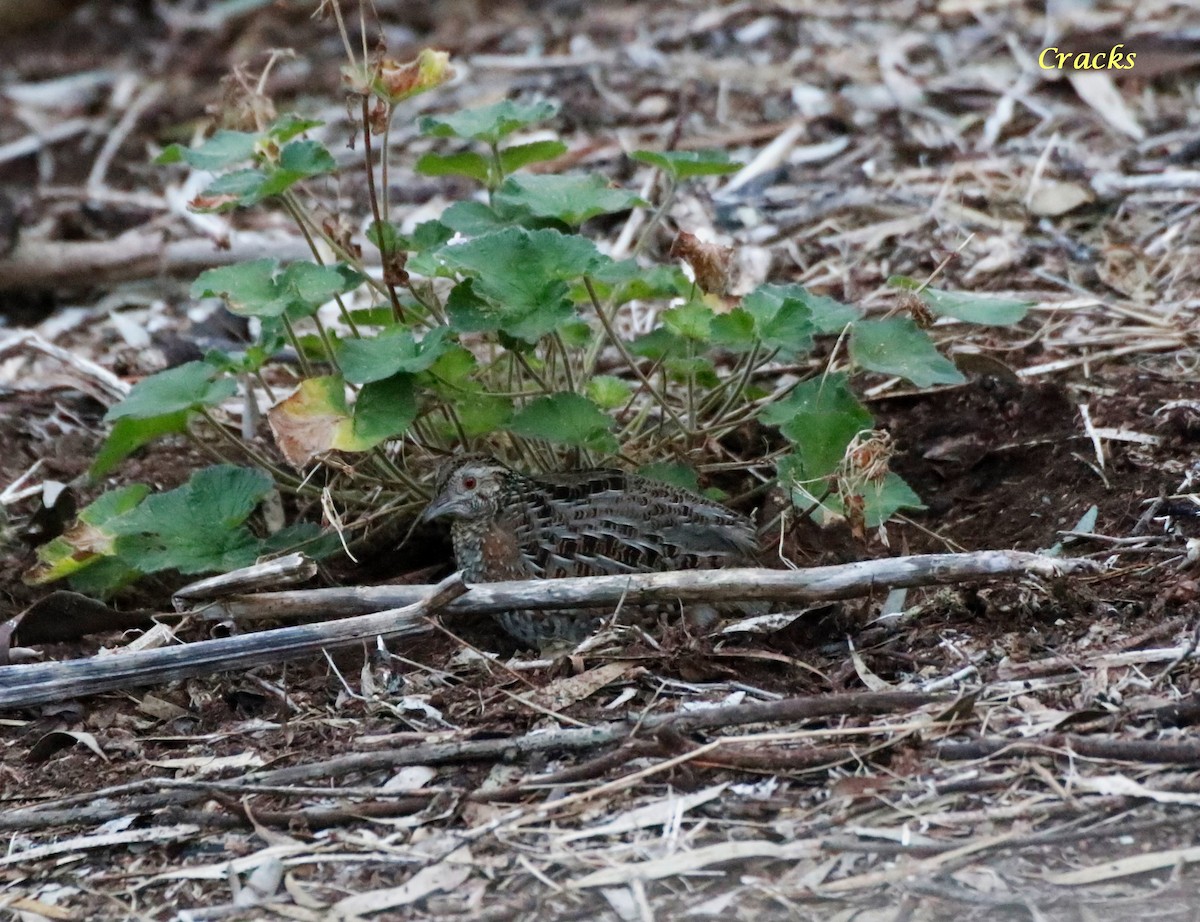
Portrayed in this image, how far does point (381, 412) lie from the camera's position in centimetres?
416

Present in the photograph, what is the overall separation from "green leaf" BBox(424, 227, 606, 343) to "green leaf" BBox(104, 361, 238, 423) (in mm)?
852

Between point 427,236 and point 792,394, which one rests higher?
point 427,236

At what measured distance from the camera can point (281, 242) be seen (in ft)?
21.6

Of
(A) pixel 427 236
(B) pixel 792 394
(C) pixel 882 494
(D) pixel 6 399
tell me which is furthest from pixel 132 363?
(C) pixel 882 494

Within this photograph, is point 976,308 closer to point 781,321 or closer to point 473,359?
point 781,321

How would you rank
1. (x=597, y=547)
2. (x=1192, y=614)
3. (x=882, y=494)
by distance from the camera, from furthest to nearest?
(x=597, y=547), (x=882, y=494), (x=1192, y=614)

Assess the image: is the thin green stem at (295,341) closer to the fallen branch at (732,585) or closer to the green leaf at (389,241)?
the green leaf at (389,241)

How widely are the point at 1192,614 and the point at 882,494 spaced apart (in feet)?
2.80

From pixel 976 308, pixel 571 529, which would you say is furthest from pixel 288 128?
pixel 976 308

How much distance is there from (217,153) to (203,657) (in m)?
1.56

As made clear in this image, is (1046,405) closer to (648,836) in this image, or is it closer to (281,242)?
(648,836)

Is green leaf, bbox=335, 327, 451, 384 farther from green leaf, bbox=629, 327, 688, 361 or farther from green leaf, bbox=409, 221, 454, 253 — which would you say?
green leaf, bbox=629, 327, 688, 361

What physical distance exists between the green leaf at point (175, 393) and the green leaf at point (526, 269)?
33.5 inches

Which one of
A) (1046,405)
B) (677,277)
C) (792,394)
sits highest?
(677,277)
